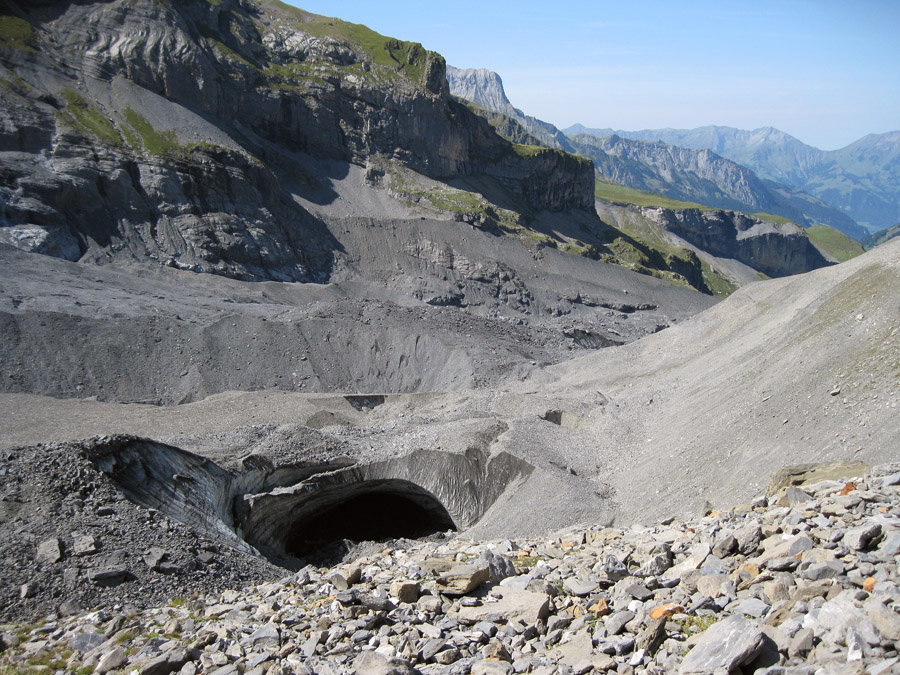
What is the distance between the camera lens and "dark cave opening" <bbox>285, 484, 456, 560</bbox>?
2411 centimetres

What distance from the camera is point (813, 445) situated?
20.7 metres

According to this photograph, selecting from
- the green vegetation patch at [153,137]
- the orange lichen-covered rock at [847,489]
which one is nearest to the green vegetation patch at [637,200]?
the green vegetation patch at [153,137]

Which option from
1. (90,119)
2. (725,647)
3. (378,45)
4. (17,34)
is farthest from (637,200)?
(725,647)

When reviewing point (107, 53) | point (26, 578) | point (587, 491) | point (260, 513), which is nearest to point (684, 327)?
point (587, 491)

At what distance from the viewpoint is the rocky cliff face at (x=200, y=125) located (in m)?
60.3

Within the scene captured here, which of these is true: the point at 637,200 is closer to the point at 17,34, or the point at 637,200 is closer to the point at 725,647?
the point at 17,34

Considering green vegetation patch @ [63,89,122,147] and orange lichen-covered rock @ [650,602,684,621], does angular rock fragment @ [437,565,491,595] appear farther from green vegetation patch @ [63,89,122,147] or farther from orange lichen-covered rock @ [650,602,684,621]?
green vegetation patch @ [63,89,122,147]

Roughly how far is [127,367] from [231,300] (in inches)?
596

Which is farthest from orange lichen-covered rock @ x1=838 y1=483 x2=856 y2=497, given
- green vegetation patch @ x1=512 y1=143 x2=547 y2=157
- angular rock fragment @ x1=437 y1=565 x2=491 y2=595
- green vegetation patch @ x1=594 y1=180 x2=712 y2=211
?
green vegetation patch @ x1=594 y1=180 x2=712 y2=211

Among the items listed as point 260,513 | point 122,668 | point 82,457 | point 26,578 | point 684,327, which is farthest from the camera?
point 684,327

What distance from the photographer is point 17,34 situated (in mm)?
67000

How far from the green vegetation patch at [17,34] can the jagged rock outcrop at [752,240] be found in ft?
412

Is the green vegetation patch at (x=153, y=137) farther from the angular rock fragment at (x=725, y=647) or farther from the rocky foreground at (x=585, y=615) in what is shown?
the angular rock fragment at (x=725, y=647)

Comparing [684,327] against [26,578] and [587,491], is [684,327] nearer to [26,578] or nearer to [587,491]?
[587,491]
